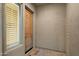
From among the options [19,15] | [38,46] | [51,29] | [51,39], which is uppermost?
[19,15]

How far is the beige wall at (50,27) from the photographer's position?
279 cm

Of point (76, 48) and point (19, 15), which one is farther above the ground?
point (19, 15)

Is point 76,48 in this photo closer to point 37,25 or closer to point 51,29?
point 51,29

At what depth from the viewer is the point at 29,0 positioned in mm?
1115

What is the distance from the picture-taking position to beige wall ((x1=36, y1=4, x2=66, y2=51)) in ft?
9.14

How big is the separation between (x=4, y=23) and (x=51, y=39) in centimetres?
185

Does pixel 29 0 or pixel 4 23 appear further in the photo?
pixel 4 23

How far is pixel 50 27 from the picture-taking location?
2.92m

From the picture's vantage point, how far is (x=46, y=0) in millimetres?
1052

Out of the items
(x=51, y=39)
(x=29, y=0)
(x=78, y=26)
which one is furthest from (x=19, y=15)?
(x=51, y=39)

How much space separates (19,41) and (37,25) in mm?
1229

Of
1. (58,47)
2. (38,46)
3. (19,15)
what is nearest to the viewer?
(19,15)

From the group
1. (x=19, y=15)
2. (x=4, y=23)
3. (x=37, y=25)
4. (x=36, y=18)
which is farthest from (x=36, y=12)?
(x=4, y=23)

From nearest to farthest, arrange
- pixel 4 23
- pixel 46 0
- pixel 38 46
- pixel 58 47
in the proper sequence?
pixel 46 0 → pixel 4 23 → pixel 58 47 → pixel 38 46
